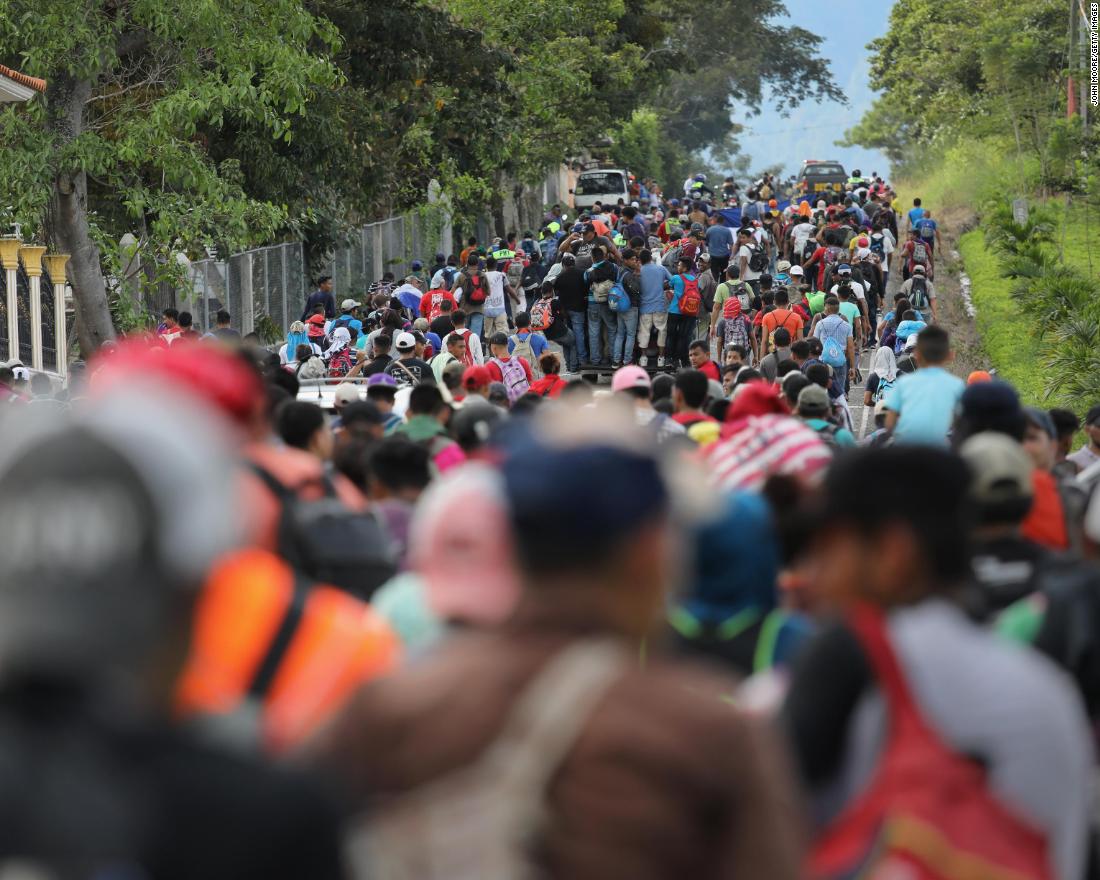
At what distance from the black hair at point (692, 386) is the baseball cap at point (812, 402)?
1.87 feet

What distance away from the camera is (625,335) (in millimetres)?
23078

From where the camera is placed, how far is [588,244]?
77.5ft

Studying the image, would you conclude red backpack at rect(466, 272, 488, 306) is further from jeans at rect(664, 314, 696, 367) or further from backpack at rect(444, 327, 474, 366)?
backpack at rect(444, 327, 474, 366)

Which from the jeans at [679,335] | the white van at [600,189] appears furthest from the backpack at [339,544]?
the white van at [600,189]

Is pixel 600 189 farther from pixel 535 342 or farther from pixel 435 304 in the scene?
pixel 535 342

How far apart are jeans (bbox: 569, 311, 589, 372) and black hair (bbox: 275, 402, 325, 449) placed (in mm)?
15883

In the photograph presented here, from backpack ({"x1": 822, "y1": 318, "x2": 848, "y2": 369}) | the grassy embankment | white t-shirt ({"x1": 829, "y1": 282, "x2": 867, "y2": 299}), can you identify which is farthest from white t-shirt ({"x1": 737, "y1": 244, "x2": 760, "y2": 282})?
backpack ({"x1": 822, "y1": 318, "x2": 848, "y2": 369})

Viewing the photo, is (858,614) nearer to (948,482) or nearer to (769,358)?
(948,482)

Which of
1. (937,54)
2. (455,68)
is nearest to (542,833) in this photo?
(455,68)

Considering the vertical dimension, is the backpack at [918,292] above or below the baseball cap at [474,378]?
below

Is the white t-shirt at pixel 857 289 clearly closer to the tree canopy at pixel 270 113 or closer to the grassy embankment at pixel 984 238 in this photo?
the grassy embankment at pixel 984 238

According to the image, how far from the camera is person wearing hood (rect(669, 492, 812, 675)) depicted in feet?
15.6

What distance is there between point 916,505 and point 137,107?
1911cm

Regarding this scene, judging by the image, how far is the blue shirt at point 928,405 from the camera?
32.6 ft
